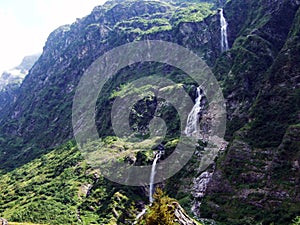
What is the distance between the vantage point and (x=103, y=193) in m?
113

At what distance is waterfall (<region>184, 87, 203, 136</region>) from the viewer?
118588 millimetres

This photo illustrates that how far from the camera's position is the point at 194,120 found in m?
123

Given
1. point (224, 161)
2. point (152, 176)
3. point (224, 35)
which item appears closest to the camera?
point (224, 161)

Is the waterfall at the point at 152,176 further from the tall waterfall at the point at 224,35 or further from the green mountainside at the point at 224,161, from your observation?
the tall waterfall at the point at 224,35

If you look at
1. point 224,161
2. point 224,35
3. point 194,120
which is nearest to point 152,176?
point 224,161

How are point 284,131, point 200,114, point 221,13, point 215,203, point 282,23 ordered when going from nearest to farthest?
point 215,203 < point 284,131 < point 200,114 < point 282,23 < point 221,13

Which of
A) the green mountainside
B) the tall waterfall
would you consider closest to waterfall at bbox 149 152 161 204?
the green mountainside

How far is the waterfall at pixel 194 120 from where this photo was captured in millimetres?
118588

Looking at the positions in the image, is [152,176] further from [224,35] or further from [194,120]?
[224,35]

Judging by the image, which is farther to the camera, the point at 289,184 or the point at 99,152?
the point at 99,152

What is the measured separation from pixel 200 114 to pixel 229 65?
3433 cm

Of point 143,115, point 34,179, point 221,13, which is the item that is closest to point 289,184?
point 143,115

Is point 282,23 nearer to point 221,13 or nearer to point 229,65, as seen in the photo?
point 229,65

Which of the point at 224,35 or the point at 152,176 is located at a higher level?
the point at 224,35
